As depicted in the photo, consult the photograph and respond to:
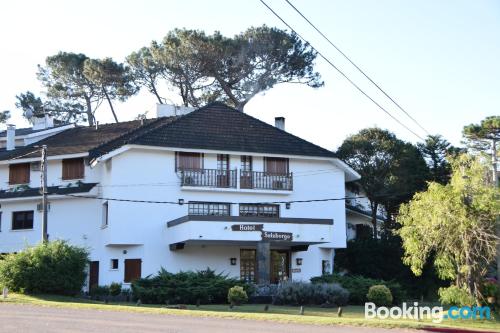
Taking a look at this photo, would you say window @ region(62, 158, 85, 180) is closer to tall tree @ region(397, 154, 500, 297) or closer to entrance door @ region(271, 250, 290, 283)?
entrance door @ region(271, 250, 290, 283)

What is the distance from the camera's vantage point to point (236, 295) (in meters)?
30.9

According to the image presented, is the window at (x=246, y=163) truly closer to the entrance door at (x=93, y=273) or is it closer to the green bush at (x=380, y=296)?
the entrance door at (x=93, y=273)

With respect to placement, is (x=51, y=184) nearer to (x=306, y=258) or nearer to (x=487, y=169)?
(x=306, y=258)

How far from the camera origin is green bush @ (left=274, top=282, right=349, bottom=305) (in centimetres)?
3275

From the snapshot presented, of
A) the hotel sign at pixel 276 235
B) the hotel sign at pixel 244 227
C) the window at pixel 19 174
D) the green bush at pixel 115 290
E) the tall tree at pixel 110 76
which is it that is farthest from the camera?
the tall tree at pixel 110 76

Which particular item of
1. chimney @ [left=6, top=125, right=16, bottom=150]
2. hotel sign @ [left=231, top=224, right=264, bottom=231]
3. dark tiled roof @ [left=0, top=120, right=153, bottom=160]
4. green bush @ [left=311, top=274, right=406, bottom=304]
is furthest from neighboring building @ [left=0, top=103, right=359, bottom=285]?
chimney @ [left=6, top=125, right=16, bottom=150]

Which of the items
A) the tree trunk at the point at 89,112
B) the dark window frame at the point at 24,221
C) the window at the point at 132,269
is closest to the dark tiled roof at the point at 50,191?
the dark window frame at the point at 24,221

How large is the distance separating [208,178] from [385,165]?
40.2 feet

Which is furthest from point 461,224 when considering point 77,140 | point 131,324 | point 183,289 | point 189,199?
point 77,140

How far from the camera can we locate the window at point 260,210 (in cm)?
4175

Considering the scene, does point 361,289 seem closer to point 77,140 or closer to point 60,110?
point 77,140

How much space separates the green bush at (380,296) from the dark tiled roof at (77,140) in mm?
18084

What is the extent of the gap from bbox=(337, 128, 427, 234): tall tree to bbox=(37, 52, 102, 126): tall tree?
81.7 ft

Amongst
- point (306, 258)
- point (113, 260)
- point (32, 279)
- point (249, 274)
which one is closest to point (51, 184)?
point (113, 260)
